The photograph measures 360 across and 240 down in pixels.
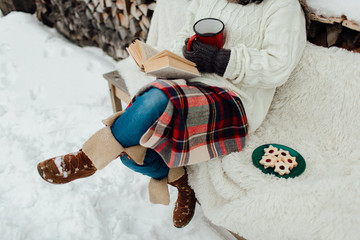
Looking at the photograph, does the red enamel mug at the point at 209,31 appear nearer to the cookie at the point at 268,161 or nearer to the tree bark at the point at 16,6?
the cookie at the point at 268,161

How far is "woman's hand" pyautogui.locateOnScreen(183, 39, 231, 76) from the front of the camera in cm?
95

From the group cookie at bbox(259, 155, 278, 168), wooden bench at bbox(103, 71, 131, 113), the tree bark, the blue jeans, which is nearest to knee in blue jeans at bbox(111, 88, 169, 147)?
Result: the blue jeans

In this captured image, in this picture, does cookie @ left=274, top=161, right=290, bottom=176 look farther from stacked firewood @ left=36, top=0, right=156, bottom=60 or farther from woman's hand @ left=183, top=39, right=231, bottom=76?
stacked firewood @ left=36, top=0, right=156, bottom=60

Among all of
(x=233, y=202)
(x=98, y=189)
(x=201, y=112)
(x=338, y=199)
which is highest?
(x=201, y=112)

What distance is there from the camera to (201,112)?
2.81ft

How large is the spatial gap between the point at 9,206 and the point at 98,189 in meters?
0.40

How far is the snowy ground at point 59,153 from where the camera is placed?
1.13 meters

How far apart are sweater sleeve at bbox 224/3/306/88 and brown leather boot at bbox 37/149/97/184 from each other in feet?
2.12

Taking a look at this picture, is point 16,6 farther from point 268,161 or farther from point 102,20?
point 268,161

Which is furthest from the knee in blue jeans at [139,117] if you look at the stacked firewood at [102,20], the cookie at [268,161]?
the stacked firewood at [102,20]

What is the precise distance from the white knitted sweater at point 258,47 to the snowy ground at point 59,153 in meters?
0.64

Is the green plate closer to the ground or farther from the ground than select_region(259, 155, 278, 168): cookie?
closer to the ground

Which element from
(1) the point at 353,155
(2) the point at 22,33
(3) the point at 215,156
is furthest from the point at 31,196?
(2) the point at 22,33

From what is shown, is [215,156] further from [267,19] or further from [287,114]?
[267,19]
